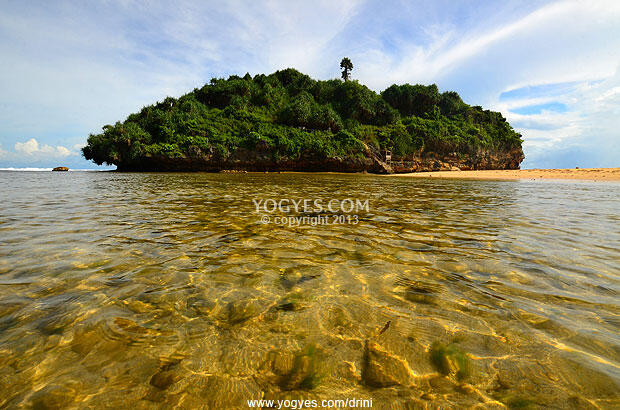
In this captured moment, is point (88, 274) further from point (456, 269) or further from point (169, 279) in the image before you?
point (456, 269)

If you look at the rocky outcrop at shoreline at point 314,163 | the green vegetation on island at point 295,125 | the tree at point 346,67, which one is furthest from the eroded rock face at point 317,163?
the tree at point 346,67

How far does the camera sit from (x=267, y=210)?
286 inches

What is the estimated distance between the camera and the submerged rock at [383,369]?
5.59ft

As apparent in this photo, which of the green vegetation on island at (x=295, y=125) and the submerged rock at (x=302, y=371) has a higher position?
the green vegetation on island at (x=295, y=125)

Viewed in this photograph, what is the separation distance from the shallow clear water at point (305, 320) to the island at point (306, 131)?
31.3 metres

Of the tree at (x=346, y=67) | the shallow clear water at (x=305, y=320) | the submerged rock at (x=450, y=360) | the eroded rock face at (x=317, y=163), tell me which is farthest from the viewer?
the tree at (x=346, y=67)

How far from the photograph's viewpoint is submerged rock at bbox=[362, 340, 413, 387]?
1.71 metres

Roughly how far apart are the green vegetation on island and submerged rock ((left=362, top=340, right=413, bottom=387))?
33.9 metres

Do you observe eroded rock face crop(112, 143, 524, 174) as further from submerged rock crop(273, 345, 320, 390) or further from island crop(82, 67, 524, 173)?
submerged rock crop(273, 345, 320, 390)

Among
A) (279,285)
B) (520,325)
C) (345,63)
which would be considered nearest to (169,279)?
(279,285)

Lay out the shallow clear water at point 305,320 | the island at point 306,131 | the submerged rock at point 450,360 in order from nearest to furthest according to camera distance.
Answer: the shallow clear water at point 305,320 < the submerged rock at point 450,360 < the island at point 306,131

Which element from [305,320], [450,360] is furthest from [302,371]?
[450,360]

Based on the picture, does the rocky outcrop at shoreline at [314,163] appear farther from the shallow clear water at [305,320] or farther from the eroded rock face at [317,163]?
the shallow clear water at [305,320]

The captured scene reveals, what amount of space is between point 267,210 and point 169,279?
14.4ft
